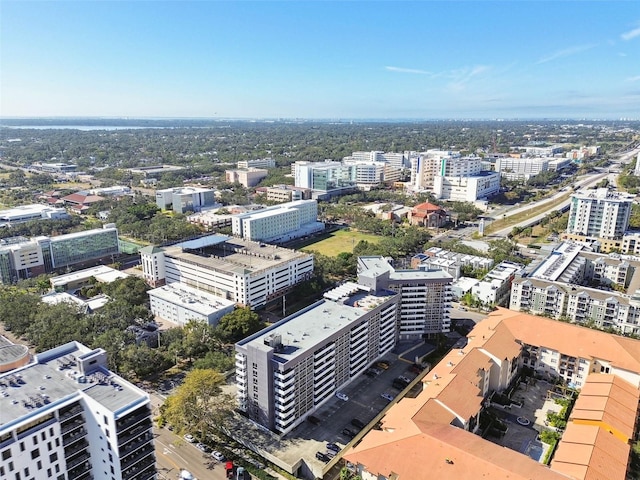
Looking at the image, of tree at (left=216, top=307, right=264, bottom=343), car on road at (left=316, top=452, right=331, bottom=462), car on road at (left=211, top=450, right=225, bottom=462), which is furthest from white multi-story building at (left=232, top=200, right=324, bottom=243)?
car on road at (left=316, top=452, right=331, bottom=462)

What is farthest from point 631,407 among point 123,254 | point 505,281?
point 123,254

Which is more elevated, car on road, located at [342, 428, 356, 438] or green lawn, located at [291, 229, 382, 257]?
green lawn, located at [291, 229, 382, 257]

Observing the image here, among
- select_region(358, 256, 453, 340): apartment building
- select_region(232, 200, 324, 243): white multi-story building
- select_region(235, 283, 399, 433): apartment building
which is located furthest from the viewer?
select_region(232, 200, 324, 243): white multi-story building

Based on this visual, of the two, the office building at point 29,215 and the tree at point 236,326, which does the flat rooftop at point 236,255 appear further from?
the office building at point 29,215

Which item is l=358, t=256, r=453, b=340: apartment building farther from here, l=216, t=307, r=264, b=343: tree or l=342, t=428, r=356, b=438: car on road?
l=342, t=428, r=356, b=438: car on road

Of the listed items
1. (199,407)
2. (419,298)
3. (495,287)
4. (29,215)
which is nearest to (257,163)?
(29,215)

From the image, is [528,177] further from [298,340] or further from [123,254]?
[298,340]
